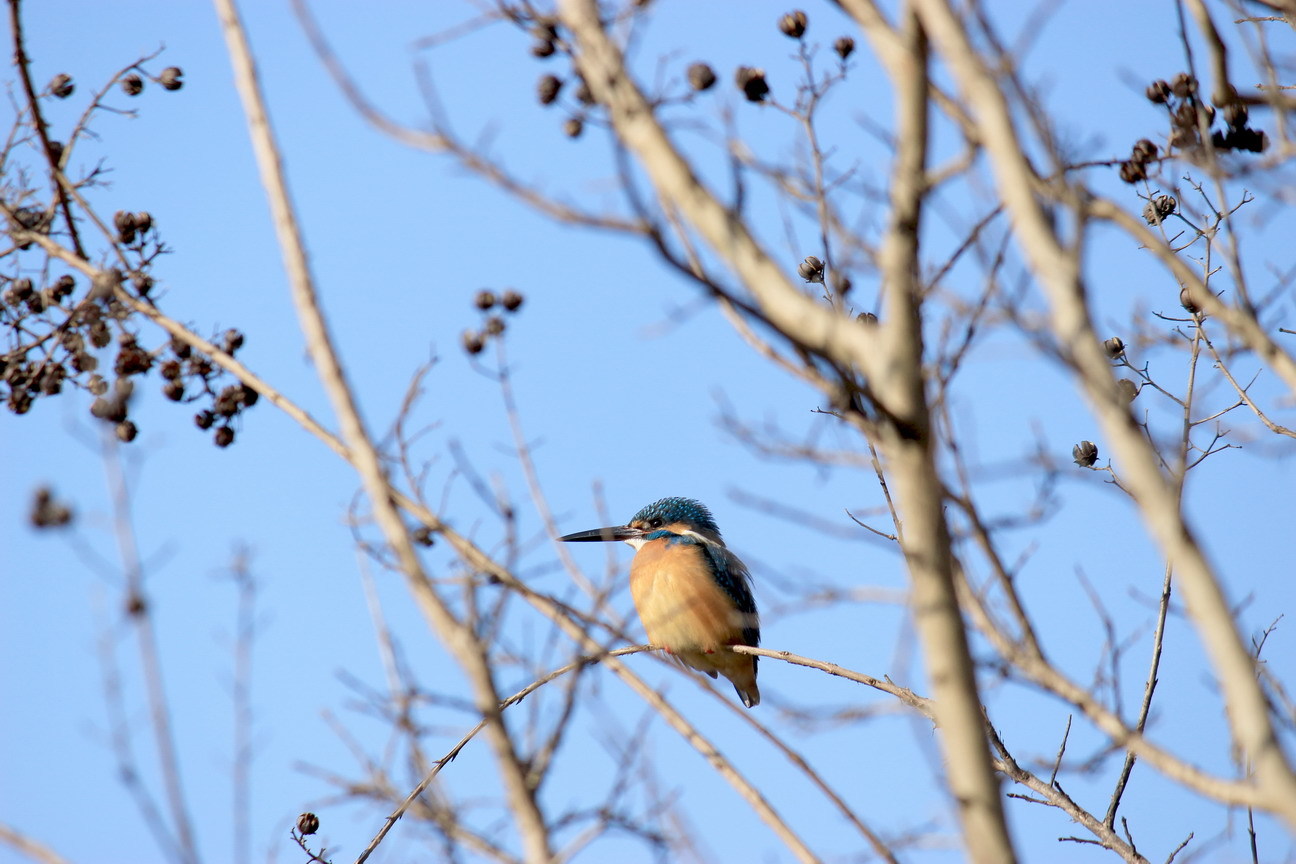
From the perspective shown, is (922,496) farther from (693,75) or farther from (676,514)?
(676,514)

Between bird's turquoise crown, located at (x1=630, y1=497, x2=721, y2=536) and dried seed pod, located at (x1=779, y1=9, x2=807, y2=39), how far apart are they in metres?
4.46

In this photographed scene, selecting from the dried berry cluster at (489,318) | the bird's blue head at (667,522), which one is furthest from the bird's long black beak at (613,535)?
the dried berry cluster at (489,318)

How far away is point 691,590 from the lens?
667 cm

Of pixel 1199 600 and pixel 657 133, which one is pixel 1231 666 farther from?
pixel 657 133

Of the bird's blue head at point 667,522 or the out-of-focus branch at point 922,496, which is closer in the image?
the out-of-focus branch at point 922,496

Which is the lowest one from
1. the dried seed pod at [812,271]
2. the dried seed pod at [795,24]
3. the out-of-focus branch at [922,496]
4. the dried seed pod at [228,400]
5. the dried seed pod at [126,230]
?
the out-of-focus branch at [922,496]

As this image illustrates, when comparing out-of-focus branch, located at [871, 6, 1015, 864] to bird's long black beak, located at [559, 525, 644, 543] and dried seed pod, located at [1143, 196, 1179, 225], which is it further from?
bird's long black beak, located at [559, 525, 644, 543]

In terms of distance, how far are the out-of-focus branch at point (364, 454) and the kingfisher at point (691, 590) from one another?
427cm

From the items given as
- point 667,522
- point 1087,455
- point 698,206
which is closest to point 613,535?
point 667,522

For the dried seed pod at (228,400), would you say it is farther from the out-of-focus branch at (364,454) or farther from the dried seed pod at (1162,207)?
the dried seed pod at (1162,207)

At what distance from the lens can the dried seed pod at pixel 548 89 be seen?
115 inches

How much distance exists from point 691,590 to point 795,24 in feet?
12.1

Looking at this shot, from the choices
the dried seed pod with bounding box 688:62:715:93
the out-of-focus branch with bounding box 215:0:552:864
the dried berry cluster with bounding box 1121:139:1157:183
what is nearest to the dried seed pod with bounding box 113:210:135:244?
the out-of-focus branch with bounding box 215:0:552:864

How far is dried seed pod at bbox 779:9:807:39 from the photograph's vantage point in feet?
12.3
